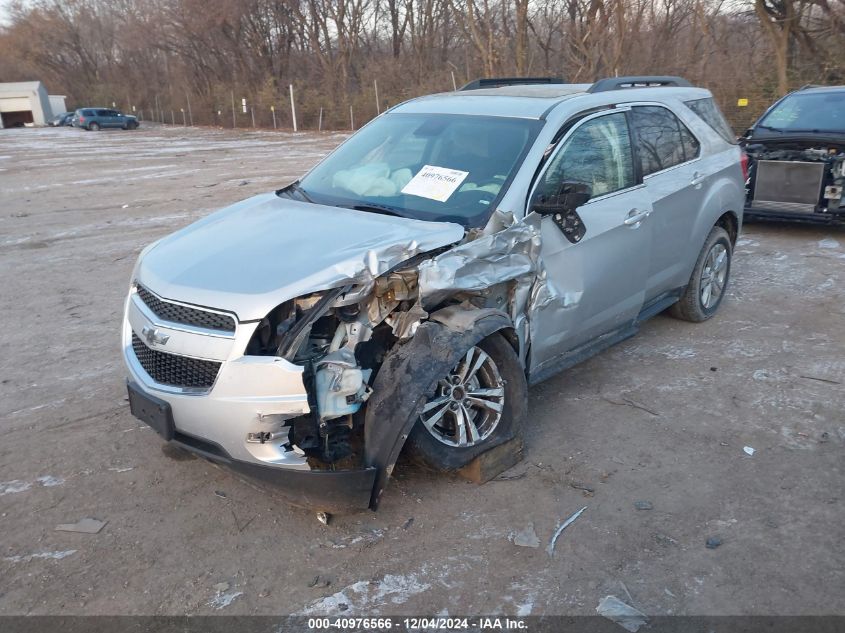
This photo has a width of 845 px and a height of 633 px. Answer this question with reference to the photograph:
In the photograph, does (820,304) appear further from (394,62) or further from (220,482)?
(394,62)

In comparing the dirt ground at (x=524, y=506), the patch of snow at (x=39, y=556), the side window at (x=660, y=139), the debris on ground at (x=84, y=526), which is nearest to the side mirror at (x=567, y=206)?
the side window at (x=660, y=139)

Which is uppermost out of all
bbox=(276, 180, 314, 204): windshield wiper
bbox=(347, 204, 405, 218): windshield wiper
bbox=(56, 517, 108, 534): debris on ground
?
bbox=(276, 180, 314, 204): windshield wiper

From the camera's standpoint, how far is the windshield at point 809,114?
8.96 meters

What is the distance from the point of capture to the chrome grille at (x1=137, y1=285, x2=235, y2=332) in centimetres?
325

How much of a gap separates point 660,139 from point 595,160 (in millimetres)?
931

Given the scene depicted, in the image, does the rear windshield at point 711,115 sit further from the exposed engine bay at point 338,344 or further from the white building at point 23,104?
the white building at point 23,104

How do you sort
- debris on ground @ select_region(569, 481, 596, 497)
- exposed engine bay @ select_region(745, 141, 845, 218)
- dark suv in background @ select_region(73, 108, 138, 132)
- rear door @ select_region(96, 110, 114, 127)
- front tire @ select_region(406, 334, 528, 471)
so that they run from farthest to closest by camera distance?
rear door @ select_region(96, 110, 114, 127) → dark suv in background @ select_region(73, 108, 138, 132) → exposed engine bay @ select_region(745, 141, 845, 218) → debris on ground @ select_region(569, 481, 596, 497) → front tire @ select_region(406, 334, 528, 471)

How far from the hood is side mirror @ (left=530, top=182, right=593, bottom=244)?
1.78 feet

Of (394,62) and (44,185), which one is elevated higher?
(394,62)

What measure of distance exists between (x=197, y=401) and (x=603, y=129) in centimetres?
307

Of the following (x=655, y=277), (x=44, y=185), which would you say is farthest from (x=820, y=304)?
(x=44, y=185)

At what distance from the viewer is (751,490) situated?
3.72 m

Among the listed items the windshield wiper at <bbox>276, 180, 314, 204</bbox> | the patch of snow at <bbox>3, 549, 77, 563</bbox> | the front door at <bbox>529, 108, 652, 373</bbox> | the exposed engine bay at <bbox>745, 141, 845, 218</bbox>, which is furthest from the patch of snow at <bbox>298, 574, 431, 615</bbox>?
the exposed engine bay at <bbox>745, 141, 845, 218</bbox>

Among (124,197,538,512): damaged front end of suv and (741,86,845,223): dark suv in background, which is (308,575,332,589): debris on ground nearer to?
(124,197,538,512): damaged front end of suv
